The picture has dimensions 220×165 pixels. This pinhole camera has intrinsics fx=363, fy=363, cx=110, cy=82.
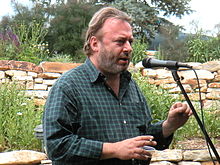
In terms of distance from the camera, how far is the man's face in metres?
2.12

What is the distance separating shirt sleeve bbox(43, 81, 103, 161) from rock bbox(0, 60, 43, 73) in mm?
4366

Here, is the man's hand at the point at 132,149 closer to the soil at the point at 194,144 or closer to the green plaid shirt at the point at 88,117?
the green plaid shirt at the point at 88,117

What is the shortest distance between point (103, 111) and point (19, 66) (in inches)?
173

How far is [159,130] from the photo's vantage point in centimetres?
234

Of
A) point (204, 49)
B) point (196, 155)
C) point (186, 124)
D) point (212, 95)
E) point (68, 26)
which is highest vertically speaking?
point (68, 26)

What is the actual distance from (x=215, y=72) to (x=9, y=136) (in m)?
4.37

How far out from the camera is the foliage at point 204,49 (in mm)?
8008

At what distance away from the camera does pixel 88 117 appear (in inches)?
77.5

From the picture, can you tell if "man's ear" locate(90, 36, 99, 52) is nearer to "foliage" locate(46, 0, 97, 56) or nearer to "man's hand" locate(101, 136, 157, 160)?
"man's hand" locate(101, 136, 157, 160)

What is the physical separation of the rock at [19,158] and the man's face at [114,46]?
1857mm

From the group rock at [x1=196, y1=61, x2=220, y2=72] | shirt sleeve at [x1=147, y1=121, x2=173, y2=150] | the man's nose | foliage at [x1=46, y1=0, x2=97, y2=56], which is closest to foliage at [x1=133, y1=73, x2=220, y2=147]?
rock at [x1=196, y1=61, x2=220, y2=72]

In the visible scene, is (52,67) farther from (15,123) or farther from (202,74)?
(202,74)

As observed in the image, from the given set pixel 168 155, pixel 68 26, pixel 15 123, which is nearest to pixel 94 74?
pixel 168 155

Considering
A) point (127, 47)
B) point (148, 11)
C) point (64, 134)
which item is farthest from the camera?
point (148, 11)
